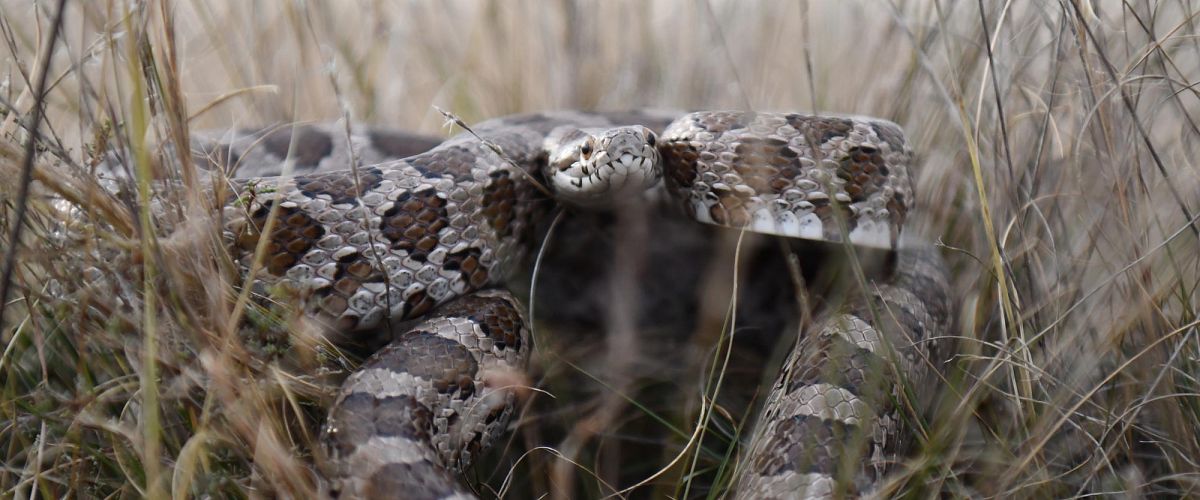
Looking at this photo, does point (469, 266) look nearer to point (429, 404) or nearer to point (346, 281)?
point (346, 281)

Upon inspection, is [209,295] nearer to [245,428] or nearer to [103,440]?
[245,428]

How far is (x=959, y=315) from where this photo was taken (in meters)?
3.75

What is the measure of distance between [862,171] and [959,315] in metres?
0.90

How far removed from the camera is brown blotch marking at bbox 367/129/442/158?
4.29 meters

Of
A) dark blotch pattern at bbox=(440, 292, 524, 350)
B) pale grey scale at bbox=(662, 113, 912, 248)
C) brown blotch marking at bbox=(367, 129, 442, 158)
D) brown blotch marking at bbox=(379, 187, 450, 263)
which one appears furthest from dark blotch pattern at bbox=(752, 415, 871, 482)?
brown blotch marking at bbox=(367, 129, 442, 158)

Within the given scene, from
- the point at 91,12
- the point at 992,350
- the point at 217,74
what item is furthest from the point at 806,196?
the point at 217,74

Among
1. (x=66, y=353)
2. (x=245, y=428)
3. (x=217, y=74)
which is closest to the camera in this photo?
(x=245, y=428)

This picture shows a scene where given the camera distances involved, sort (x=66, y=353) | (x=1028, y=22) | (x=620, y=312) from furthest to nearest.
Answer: (x=620, y=312) < (x=1028, y=22) < (x=66, y=353)

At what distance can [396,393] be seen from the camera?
109 inches

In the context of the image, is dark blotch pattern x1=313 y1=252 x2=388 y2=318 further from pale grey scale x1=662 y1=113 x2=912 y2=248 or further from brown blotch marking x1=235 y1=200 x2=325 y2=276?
pale grey scale x1=662 y1=113 x2=912 y2=248

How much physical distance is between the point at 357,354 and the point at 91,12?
57.4 inches

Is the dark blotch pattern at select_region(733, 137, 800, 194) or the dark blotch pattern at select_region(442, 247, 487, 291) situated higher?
the dark blotch pattern at select_region(733, 137, 800, 194)

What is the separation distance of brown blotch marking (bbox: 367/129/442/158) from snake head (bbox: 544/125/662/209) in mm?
944

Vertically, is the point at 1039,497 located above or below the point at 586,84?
below
